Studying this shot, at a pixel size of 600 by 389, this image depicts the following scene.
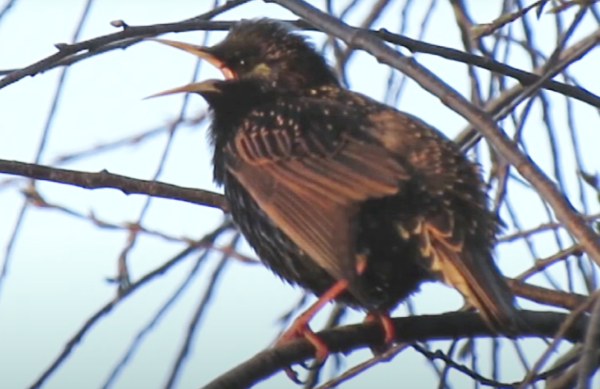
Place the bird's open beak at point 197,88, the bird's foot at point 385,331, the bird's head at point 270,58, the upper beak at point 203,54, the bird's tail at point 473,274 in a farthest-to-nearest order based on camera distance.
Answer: the bird's head at point 270,58 → the upper beak at point 203,54 → the bird's open beak at point 197,88 → the bird's foot at point 385,331 → the bird's tail at point 473,274

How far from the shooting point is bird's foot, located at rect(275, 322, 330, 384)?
3.25 m

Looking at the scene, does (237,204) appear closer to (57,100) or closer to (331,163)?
(331,163)

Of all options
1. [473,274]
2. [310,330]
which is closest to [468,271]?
[473,274]

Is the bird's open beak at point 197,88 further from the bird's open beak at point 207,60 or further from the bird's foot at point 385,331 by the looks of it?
the bird's foot at point 385,331

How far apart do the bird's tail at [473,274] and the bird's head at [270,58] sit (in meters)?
1.04

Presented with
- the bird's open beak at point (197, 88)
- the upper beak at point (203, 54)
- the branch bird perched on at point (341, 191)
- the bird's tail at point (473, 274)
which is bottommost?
the bird's tail at point (473, 274)

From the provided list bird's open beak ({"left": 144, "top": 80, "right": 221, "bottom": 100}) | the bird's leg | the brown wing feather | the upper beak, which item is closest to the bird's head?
the upper beak

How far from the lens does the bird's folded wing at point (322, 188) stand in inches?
135


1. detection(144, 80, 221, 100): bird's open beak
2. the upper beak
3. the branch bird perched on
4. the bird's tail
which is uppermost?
the upper beak

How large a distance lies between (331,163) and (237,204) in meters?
0.35

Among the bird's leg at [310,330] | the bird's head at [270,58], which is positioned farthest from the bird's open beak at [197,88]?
the bird's leg at [310,330]

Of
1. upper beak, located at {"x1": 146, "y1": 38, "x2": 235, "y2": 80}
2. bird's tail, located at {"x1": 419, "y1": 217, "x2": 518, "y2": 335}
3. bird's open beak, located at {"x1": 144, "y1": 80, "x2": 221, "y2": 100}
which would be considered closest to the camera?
bird's tail, located at {"x1": 419, "y1": 217, "x2": 518, "y2": 335}

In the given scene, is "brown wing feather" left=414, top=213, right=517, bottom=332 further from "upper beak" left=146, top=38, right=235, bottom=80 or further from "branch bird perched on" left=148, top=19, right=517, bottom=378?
"upper beak" left=146, top=38, right=235, bottom=80

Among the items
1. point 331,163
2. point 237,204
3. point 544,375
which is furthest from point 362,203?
point 544,375
